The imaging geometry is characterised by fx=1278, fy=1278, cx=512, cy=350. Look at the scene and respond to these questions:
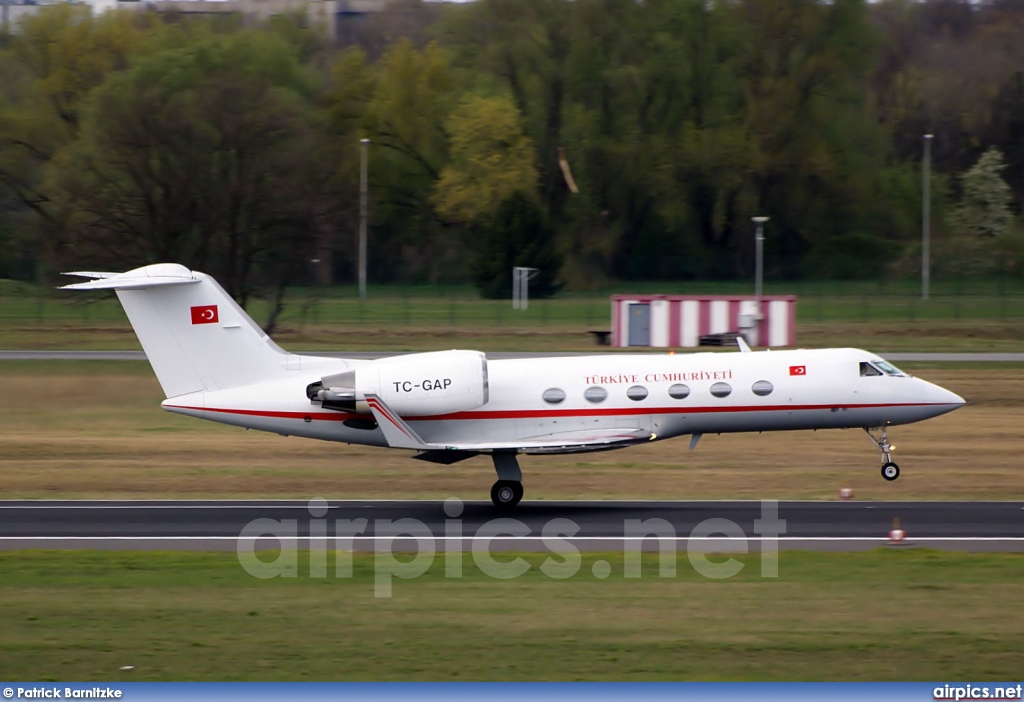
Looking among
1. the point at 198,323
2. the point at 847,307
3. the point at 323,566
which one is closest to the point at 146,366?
the point at 198,323

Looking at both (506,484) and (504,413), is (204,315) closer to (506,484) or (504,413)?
(504,413)

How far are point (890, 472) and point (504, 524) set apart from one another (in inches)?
320

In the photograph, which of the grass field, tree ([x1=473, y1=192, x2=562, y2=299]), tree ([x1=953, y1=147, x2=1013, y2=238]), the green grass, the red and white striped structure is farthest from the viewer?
tree ([x1=953, y1=147, x2=1013, y2=238])

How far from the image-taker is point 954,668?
12.5 m

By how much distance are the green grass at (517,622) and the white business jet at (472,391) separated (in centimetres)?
517

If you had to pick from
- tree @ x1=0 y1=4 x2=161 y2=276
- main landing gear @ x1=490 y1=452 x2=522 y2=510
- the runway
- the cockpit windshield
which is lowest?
the runway

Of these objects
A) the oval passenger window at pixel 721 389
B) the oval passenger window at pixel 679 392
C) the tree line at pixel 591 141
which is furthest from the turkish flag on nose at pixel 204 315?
the tree line at pixel 591 141

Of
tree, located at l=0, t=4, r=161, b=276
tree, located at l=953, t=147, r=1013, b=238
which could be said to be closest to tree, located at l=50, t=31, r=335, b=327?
tree, located at l=0, t=4, r=161, b=276

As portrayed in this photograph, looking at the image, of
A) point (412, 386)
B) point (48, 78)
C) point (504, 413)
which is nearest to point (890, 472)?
point (504, 413)

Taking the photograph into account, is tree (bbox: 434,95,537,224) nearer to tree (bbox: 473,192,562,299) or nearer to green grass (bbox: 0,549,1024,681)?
tree (bbox: 473,192,562,299)

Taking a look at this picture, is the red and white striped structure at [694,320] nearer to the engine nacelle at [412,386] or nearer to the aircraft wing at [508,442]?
the aircraft wing at [508,442]

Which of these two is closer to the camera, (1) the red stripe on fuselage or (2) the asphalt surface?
(1) the red stripe on fuselage

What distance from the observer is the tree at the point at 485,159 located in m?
81.8

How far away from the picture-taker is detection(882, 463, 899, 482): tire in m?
24.7
